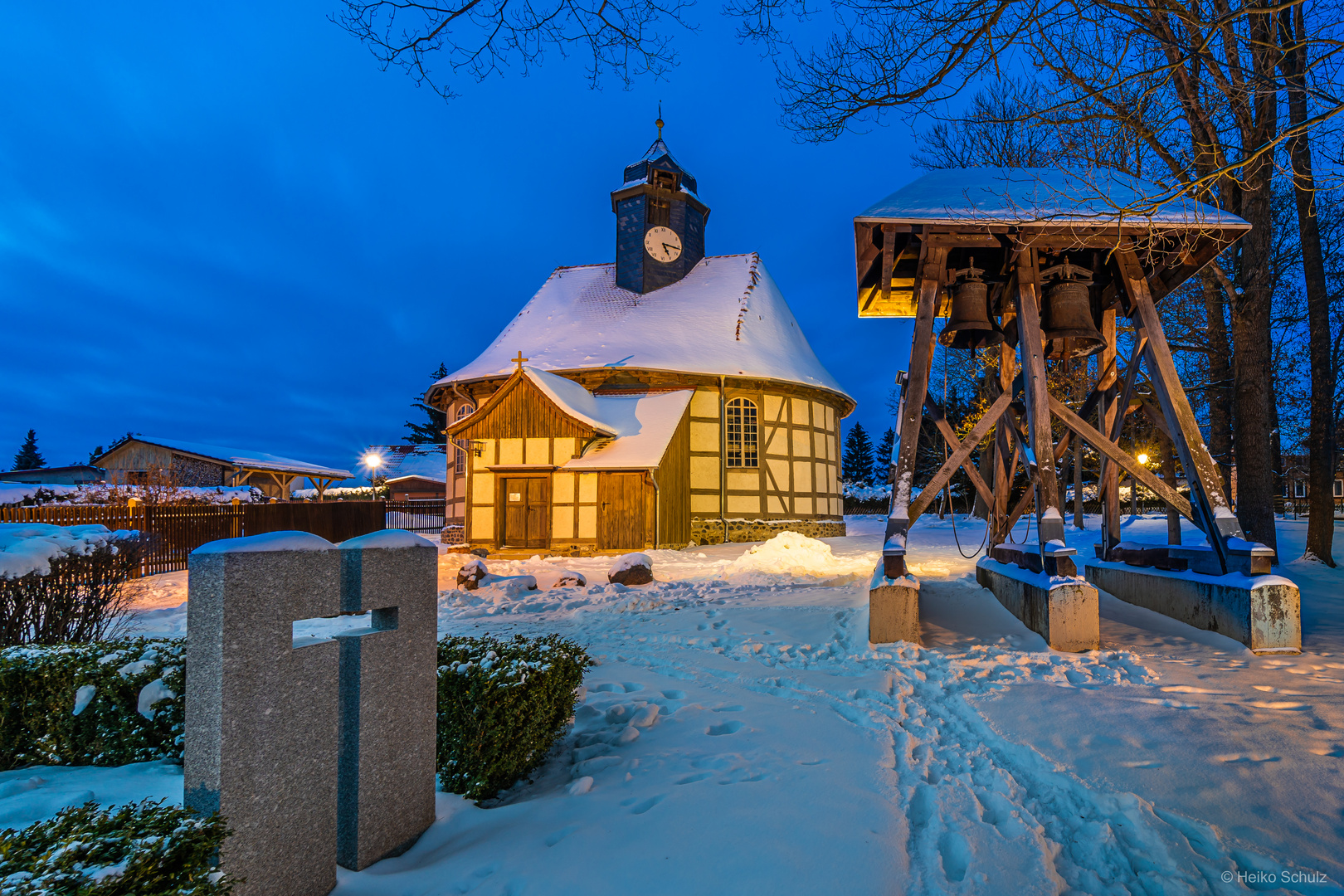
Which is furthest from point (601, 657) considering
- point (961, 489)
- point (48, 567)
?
point (961, 489)

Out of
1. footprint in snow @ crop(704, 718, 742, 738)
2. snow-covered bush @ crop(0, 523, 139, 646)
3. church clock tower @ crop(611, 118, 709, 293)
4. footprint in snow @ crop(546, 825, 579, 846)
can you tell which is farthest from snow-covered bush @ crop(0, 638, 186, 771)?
church clock tower @ crop(611, 118, 709, 293)

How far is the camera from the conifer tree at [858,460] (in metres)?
59.1

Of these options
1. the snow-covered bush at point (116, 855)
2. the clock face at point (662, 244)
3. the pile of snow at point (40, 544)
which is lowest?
the snow-covered bush at point (116, 855)

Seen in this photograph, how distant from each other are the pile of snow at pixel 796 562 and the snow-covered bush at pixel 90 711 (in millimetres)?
8287

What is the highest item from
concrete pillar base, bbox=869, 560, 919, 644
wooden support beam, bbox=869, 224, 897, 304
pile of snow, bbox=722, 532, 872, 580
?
wooden support beam, bbox=869, 224, 897, 304

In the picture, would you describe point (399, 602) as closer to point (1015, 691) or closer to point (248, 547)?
point (248, 547)

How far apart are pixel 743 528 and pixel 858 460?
44250 mm

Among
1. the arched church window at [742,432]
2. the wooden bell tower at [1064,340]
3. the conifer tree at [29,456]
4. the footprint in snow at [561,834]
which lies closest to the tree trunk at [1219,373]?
the wooden bell tower at [1064,340]

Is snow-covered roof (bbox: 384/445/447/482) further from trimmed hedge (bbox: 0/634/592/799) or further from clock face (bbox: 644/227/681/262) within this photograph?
trimmed hedge (bbox: 0/634/592/799)

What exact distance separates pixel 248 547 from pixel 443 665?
133 cm

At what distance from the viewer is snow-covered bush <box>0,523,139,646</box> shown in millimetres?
4562

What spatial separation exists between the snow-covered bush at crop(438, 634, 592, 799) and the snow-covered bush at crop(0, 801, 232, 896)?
1.18 m

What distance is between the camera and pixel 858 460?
194 feet

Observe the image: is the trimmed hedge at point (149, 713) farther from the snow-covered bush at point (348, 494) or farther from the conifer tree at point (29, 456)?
the conifer tree at point (29, 456)
